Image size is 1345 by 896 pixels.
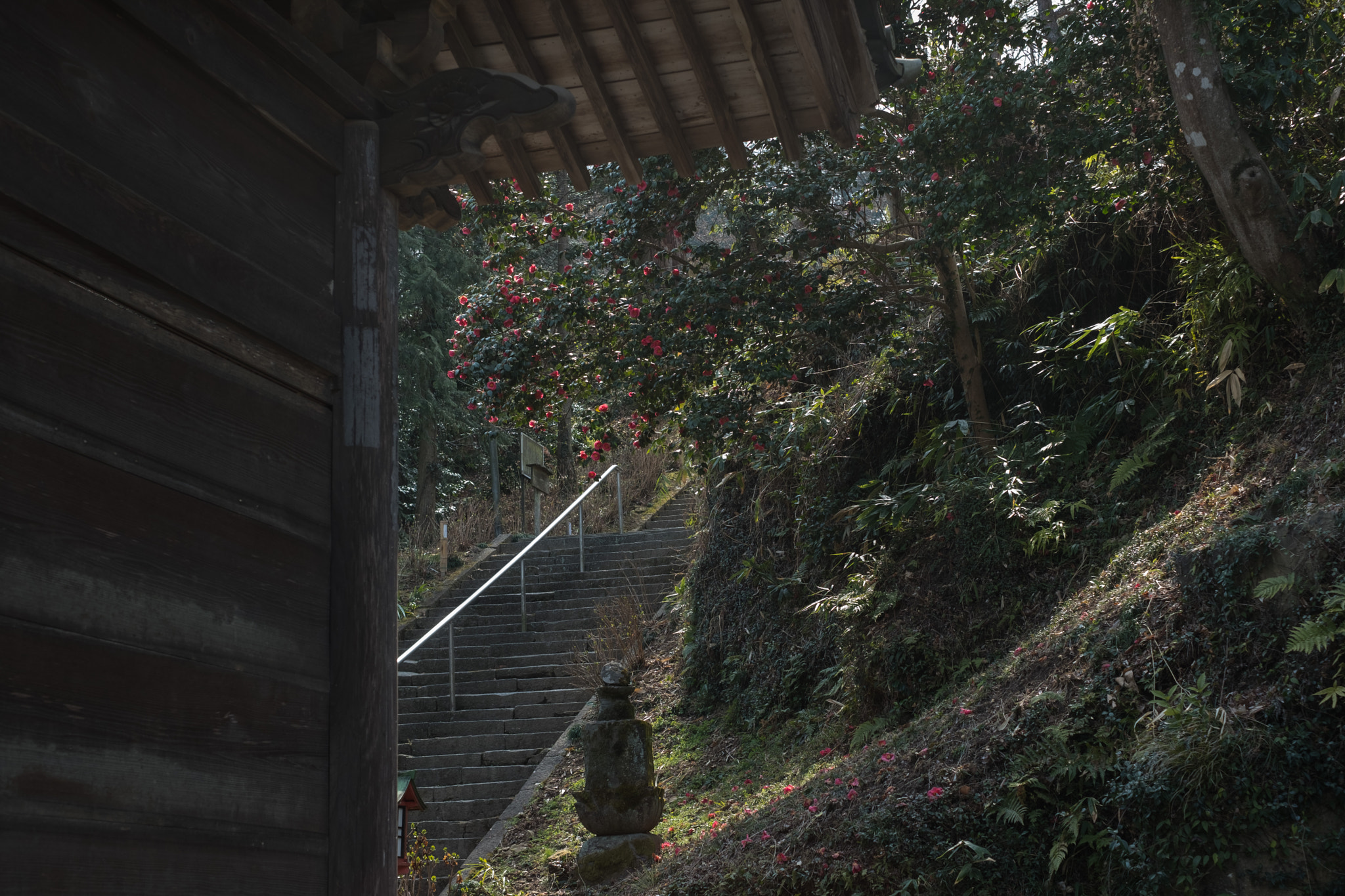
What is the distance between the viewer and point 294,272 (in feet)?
7.15

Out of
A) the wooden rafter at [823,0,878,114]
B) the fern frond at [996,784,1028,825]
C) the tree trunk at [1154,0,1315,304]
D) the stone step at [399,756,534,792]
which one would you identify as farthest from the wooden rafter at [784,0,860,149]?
the stone step at [399,756,534,792]

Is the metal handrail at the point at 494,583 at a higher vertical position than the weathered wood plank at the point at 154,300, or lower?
higher

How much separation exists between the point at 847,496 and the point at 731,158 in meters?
5.52

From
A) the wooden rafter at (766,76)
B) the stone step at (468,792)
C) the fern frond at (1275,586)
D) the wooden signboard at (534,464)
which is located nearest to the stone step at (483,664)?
the stone step at (468,792)

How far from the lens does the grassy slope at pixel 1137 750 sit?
3947 millimetres

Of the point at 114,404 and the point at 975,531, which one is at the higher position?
the point at 975,531

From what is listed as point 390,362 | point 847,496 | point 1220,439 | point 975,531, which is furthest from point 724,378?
point 390,362

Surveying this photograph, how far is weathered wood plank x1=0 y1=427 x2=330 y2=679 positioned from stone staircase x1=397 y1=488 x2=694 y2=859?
4.44m

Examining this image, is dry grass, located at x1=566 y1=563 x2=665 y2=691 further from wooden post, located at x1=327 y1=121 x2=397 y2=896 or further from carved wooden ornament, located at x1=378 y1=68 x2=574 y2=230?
carved wooden ornament, located at x1=378 y1=68 x2=574 y2=230

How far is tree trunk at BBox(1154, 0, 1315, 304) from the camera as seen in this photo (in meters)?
5.77

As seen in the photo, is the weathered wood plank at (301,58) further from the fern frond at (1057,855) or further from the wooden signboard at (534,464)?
the wooden signboard at (534,464)

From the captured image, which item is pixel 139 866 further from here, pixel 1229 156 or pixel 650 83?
pixel 1229 156

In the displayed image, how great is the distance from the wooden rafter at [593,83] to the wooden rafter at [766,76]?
1.54ft

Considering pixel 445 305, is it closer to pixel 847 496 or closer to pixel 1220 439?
pixel 847 496
